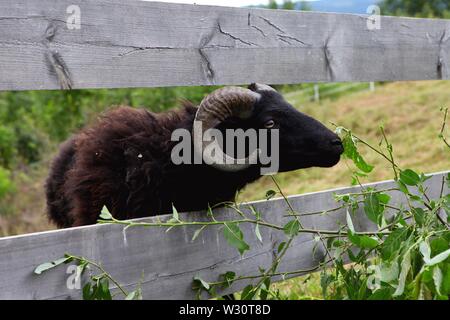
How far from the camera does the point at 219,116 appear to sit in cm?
432

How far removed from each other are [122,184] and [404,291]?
7.21 ft

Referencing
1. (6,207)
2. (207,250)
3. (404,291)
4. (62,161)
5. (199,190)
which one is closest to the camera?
(404,291)

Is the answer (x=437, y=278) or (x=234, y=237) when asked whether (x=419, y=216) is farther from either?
(x=234, y=237)

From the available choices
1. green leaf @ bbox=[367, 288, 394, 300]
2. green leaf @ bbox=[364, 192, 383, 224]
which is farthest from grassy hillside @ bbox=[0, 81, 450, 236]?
green leaf @ bbox=[367, 288, 394, 300]

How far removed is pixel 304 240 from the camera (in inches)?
161

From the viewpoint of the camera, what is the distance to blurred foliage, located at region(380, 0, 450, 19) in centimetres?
3175

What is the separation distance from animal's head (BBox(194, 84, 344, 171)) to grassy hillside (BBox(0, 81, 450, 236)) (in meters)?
6.00

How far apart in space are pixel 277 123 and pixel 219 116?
44 centimetres

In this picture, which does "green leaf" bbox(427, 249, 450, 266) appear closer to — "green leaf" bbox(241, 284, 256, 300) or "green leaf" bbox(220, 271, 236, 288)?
"green leaf" bbox(241, 284, 256, 300)

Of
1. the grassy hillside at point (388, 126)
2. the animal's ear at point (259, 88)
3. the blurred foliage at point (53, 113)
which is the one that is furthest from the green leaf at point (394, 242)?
the blurred foliage at point (53, 113)

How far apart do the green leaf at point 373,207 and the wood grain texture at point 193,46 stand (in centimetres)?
86
